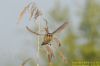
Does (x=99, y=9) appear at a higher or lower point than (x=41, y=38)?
higher

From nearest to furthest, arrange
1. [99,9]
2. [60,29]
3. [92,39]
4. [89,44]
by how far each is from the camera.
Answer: [60,29] → [89,44] → [92,39] → [99,9]

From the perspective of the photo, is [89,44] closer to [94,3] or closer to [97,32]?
[97,32]

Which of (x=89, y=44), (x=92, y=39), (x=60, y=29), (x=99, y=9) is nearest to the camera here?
(x=60, y=29)

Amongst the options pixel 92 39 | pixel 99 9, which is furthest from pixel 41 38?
pixel 99 9

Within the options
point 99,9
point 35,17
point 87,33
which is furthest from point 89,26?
point 35,17

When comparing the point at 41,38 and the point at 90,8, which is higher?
the point at 90,8

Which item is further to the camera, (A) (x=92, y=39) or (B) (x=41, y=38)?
(A) (x=92, y=39)

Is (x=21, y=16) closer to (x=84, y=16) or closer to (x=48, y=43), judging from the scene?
(x=48, y=43)

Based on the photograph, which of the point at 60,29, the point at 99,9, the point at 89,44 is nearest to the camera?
the point at 60,29

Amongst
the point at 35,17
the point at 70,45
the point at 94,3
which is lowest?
the point at 70,45
